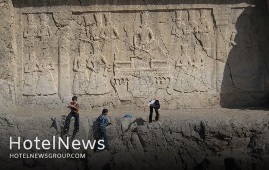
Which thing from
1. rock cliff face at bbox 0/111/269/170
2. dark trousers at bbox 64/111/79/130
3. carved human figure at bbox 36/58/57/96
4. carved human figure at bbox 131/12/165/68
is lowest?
rock cliff face at bbox 0/111/269/170

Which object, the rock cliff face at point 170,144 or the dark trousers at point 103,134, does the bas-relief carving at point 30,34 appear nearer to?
the rock cliff face at point 170,144

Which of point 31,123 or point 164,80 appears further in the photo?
point 164,80

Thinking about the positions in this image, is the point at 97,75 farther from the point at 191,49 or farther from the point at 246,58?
the point at 246,58

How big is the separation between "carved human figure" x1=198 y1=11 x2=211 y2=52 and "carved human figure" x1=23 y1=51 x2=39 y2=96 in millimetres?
4682

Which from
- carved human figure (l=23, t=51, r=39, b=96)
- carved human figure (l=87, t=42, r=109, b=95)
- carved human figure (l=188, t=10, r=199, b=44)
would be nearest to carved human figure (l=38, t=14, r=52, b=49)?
carved human figure (l=23, t=51, r=39, b=96)

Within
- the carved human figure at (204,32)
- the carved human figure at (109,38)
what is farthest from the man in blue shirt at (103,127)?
the carved human figure at (204,32)

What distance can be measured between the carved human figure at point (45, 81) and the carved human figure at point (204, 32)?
428 cm

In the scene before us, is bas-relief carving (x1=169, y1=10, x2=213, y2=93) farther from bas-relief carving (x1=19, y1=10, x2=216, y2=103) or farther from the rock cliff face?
the rock cliff face

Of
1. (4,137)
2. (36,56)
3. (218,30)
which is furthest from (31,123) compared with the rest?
(218,30)

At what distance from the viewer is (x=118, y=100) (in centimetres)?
1138

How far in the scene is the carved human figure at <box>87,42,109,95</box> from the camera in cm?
1141

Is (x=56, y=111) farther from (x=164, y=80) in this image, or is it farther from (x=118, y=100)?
(x=164, y=80)

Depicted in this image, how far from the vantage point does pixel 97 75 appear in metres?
11.4

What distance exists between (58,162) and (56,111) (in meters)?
2.19
